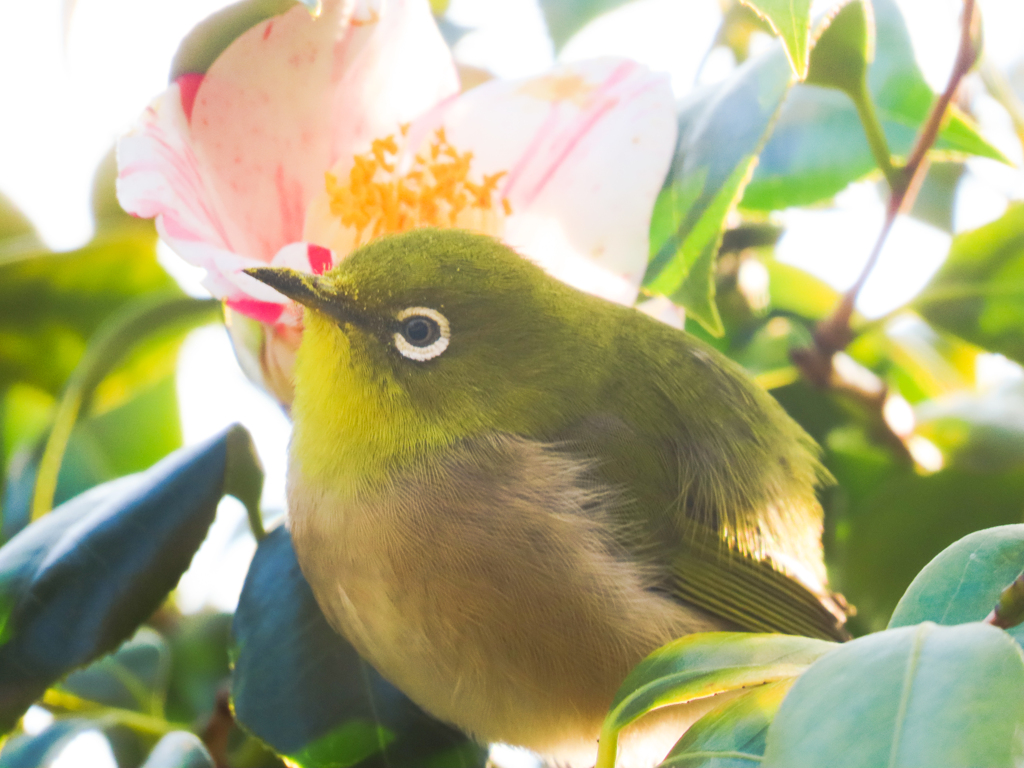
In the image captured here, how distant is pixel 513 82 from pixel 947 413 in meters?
1.01

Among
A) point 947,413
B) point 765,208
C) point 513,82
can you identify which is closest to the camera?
point 513,82

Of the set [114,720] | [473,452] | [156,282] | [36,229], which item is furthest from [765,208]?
[36,229]

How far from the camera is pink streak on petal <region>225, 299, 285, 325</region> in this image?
90 centimetres

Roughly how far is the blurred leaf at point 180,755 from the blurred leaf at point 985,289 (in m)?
1.38

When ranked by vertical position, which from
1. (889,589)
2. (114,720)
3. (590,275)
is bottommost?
(889,589)

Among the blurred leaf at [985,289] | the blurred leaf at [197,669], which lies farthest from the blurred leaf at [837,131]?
the blurred leaf at [197,669]

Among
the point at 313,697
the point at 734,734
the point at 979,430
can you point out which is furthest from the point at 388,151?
the point at 979,430

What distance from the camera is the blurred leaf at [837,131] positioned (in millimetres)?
1460

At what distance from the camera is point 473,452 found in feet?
3.13

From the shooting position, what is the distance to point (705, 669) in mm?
660

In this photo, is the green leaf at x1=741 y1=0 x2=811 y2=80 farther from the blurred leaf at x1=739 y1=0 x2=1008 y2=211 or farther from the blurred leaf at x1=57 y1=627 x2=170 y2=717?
the blurred leaf at x1=57 y1=627 x2=170 y2=717

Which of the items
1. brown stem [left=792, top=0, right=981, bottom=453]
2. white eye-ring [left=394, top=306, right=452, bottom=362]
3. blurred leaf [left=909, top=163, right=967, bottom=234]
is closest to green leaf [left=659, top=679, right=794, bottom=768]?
white eye-ring [left=394, top=306, right=452, bottom=362]

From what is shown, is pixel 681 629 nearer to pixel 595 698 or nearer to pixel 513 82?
pixel 595 698

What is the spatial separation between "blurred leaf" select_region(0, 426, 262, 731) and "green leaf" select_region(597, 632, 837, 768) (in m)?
0.56
